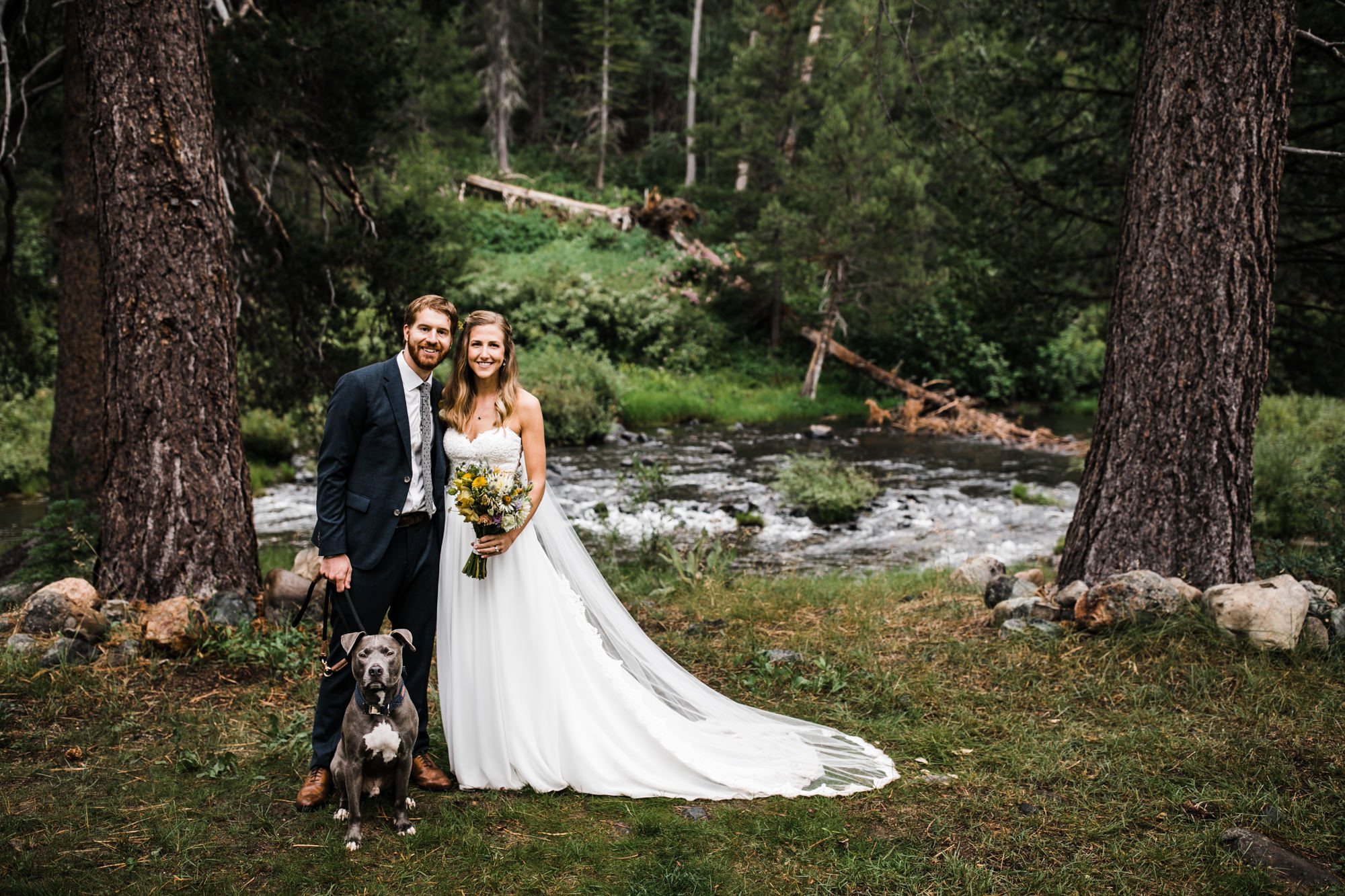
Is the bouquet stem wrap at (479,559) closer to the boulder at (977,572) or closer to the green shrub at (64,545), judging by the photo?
the green shrub at (64,545)

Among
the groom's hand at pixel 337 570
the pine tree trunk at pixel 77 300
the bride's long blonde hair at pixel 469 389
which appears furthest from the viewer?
the pine tree trunk at pixel 77 300

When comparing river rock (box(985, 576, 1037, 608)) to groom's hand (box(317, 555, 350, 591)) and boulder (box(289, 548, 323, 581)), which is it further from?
boulder (box(289, 548, 323, 581))

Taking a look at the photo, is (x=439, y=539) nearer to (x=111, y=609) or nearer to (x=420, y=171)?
(x=111, y=609)

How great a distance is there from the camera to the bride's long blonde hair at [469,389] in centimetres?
409

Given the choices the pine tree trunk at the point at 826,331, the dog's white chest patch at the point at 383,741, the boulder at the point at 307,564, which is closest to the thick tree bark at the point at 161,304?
the boulder at the point at 307,564

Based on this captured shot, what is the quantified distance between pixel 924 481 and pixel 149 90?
12.4 meters

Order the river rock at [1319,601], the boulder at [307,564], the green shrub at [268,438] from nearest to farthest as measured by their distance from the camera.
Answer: the river rock at [1319,601] → the boulder at [307,564] → the green shrub at [268,438]

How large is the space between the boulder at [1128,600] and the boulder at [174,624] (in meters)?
6.08

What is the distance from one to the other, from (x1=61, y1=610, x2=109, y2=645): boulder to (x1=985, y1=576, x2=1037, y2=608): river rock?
644 centimetres

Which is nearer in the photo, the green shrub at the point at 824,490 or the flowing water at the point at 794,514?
the flowing water at the point at 794,514

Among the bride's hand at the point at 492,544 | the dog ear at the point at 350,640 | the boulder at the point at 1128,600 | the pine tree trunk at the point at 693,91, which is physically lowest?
the boulder at the point at 1128,600

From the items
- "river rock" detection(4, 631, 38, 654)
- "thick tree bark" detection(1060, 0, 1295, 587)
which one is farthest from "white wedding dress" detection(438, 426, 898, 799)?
"river rock" detection(4, 631, 38, 654)

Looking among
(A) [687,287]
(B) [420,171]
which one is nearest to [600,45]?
(A) [687,287]

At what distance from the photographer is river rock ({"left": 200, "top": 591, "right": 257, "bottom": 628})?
564 centimetres
